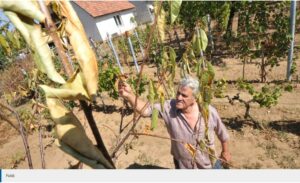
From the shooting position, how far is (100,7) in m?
23.8

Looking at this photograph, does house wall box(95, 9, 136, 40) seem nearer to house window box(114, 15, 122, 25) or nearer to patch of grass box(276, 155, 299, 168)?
house window box(114, 15, 122, 25)

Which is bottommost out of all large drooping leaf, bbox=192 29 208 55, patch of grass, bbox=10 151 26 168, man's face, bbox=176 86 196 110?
patch of grass, bbox=10 151 26 168

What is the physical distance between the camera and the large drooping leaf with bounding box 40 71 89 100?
1.52 feet

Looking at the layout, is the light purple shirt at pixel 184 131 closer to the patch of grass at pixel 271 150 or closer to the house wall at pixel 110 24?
the patch of grass at pixel 271 150

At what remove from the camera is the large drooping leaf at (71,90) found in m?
0.46

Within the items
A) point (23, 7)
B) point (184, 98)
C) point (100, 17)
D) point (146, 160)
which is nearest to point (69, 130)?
point (23, 7)

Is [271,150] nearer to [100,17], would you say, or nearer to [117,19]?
[100,17]

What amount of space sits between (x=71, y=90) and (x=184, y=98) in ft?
7.33

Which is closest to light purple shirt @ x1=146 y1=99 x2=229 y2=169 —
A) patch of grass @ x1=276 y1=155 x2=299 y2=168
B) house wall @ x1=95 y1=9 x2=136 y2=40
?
patch of grass @ x1=276 y1=155 x2=299 y2=168

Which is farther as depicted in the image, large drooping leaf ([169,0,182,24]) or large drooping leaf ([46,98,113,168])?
large drooping leaf ([169,0,182,24])

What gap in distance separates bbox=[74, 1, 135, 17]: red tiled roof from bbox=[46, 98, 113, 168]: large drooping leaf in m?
23.0

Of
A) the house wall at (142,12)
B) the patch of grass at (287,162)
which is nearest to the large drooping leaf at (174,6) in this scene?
the patch of grass at (287,162)

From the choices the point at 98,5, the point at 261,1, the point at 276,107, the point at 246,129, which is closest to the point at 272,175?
the point at 246,129

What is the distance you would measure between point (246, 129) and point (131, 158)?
1869 mm
